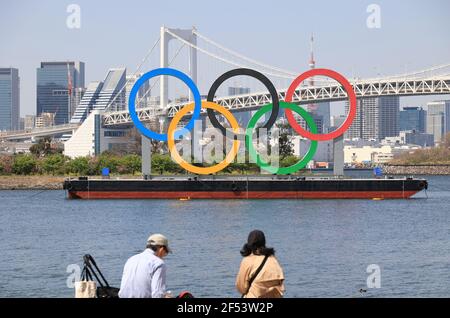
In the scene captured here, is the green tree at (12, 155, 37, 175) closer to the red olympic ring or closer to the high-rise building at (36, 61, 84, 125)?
the red olympic ring

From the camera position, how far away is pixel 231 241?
23.9 m

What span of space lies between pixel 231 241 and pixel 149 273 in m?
16.4

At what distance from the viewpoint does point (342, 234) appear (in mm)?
25812

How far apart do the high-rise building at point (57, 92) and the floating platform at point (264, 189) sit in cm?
14064

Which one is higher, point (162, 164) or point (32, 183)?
point (162, 164)

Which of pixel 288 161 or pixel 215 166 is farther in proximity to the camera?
pixel 288 161

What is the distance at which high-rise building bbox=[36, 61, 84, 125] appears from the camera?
185125mm

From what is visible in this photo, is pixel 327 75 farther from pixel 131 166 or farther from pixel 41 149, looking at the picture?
pixel 41 149

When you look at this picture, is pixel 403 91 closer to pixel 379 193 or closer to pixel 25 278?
pixel 379 193

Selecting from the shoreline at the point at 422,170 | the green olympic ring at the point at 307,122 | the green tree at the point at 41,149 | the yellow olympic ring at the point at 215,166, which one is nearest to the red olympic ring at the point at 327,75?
the green olympic ring at the point at 307,122

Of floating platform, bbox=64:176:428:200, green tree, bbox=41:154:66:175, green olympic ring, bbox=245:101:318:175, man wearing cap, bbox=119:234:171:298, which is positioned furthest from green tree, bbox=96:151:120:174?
man wearing cap, bbox=119:234:171:298

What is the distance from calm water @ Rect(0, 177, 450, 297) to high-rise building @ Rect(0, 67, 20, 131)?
12454 centimetres

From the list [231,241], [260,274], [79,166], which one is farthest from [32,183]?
[260,274]
